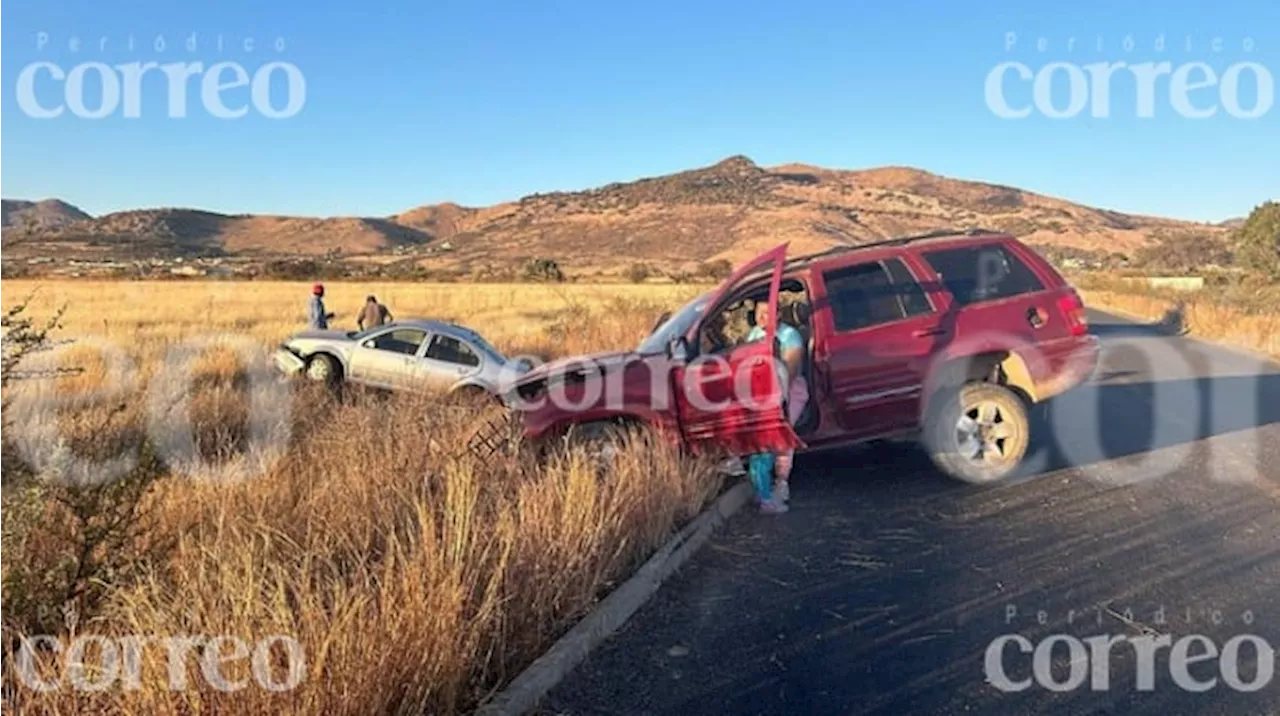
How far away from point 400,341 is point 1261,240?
43.5 meters

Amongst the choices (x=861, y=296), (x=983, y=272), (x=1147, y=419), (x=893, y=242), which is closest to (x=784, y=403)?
(x=861, y=296)

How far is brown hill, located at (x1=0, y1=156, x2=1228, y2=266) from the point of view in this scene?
102 m

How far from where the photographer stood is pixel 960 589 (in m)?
5.73

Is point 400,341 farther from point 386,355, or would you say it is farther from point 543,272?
point 543,272

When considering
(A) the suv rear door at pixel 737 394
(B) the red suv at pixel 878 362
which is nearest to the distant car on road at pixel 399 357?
(B) the red suv at pixel 878 362

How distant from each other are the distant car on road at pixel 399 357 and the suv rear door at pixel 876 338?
7831 mm

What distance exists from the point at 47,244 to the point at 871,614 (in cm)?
471

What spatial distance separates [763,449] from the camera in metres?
7.74

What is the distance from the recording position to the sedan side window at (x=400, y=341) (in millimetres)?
16578

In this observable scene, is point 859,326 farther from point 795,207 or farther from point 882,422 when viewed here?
point 795,207

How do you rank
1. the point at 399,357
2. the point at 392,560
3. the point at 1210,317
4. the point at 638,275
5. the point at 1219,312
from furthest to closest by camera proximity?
the point at 638,275 < the point at 1219,312 < the point at 1210,317 < the point at 399,357 < the point at 392,560

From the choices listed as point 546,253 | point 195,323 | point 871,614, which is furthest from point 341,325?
point 546,253

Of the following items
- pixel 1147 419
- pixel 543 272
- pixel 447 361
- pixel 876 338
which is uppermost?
pixel 543 272

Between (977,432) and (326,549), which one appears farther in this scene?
(977,432)
